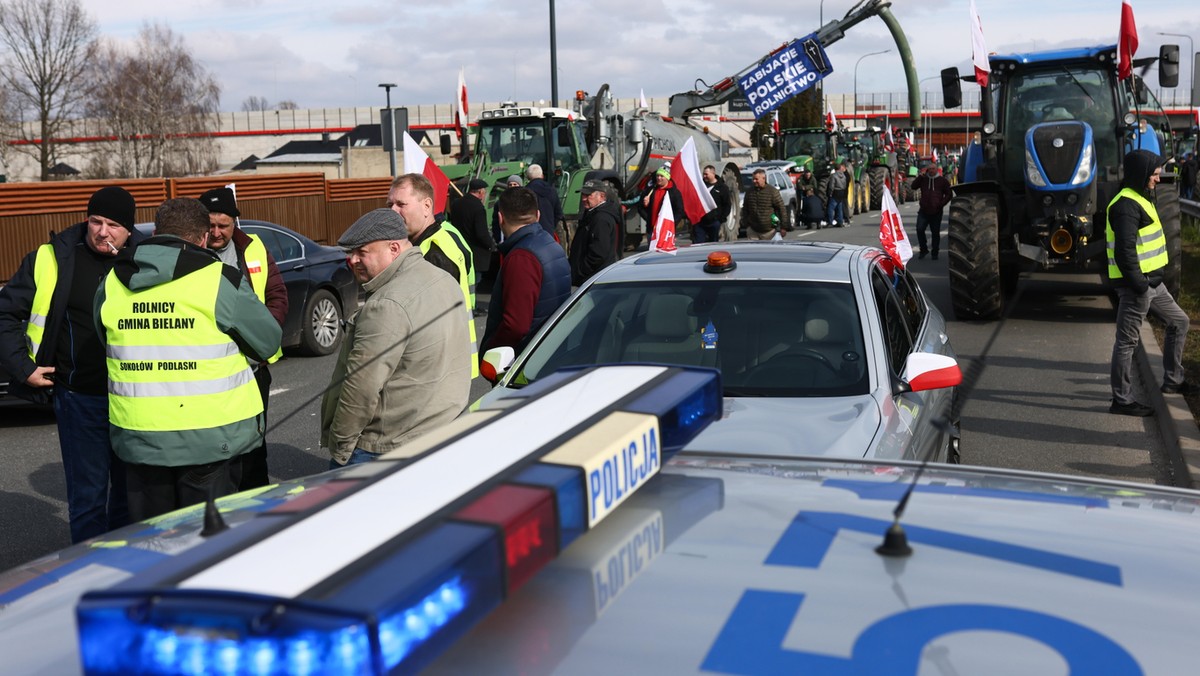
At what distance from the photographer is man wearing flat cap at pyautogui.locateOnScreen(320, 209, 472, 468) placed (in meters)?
4.44

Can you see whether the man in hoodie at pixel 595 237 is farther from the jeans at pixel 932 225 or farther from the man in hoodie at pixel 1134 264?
the jeans at pixel 932 225

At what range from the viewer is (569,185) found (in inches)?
831

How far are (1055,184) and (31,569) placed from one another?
41.4 feet

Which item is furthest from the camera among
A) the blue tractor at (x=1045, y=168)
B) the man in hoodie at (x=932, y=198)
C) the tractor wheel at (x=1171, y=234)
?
the man in hoodie at (x=932, y=198)

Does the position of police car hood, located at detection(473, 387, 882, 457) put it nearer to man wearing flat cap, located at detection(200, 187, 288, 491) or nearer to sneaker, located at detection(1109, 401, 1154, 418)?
man wearing flat cap, located at detection(200, 187, 288, 491)

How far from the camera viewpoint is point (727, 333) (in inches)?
209

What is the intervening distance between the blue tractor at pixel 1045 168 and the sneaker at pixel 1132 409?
4.37 meters

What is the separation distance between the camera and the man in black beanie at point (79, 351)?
207 inches

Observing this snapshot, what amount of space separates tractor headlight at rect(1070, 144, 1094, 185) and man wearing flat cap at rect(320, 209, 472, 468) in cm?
1037

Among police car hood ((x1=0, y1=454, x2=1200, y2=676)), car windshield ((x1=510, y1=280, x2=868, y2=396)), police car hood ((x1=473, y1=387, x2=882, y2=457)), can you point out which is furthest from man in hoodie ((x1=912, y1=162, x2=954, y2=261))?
police car hood ((x1=0, y1=454, x2=1200, y2=676))

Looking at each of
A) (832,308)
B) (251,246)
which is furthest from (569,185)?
(832,308)

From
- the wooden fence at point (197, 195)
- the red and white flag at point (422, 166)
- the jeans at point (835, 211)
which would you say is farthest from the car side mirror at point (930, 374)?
the jeans at point (835, 211)

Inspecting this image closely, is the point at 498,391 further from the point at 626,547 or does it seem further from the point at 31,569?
the point at 626,547

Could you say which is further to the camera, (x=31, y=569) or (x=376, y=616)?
(x=31, y=569)
